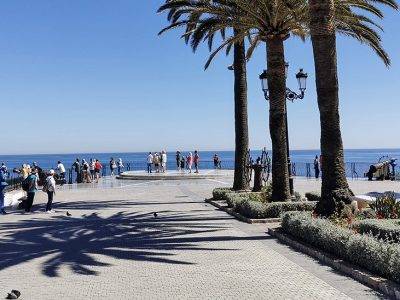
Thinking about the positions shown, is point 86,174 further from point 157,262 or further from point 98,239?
point 157,262

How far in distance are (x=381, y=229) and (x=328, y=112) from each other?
3.39m

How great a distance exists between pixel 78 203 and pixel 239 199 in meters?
7.51

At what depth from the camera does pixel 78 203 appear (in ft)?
66.6

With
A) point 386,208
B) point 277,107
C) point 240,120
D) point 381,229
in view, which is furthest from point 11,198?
point 381,229

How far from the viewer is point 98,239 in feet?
37.9

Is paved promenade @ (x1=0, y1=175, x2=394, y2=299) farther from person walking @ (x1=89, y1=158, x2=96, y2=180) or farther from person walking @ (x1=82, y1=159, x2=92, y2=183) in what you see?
person walking @ (x1=89, y1=158, x2=96, y2=180)

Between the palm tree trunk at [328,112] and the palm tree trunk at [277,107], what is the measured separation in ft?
11.9

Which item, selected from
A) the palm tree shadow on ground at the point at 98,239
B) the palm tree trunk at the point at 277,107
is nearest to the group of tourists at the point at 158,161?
the palm tree shadow on ground at the point at 98,239

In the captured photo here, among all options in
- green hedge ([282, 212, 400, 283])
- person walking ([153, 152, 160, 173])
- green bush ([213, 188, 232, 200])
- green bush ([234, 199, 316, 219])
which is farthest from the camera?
person walking ([153, 152, 160, 173])

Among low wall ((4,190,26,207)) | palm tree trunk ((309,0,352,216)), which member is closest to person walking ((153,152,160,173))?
low wall ((4,190,26,207))

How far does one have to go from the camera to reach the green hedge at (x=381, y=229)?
856 centimetres

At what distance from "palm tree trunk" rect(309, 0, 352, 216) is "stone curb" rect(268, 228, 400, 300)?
5.58 ft

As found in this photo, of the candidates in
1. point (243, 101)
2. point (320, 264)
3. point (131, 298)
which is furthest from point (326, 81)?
point (243, 101)

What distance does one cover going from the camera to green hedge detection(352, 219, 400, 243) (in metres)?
8.56
